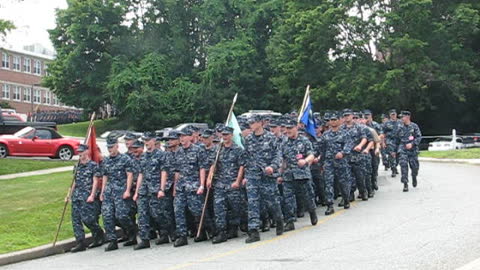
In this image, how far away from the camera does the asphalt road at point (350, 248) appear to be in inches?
335

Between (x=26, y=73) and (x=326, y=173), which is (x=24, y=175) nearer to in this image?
(x=326, y=173)

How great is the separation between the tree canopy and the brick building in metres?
19.2

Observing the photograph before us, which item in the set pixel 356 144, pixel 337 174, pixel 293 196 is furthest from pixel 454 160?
pixel 293 196

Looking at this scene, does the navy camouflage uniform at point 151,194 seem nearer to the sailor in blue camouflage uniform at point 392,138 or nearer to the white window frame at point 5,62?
the sailor in blue camouflage uniform at point 392,138

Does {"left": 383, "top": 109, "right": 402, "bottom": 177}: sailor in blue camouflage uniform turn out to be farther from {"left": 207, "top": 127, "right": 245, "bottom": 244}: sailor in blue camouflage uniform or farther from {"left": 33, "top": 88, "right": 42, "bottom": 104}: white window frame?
{"left": 33, "top": 88, "right": 42, "bottom": 104}: white window frame

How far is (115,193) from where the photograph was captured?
11.3 m

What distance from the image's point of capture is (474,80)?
41531mm

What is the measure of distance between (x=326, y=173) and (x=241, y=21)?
40.0 meters

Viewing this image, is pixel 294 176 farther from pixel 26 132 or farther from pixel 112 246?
pixel 26 132

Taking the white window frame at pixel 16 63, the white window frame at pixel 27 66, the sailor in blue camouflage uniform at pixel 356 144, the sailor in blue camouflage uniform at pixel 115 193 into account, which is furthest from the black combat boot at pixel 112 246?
the white window frame at pixel 27 66

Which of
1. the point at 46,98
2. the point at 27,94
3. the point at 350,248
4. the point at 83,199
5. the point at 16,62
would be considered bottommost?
the point at 350,248

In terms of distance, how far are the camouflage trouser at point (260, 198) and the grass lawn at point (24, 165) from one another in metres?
14.8

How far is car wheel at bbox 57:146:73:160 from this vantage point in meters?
27.5

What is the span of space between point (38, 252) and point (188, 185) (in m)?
2.67
